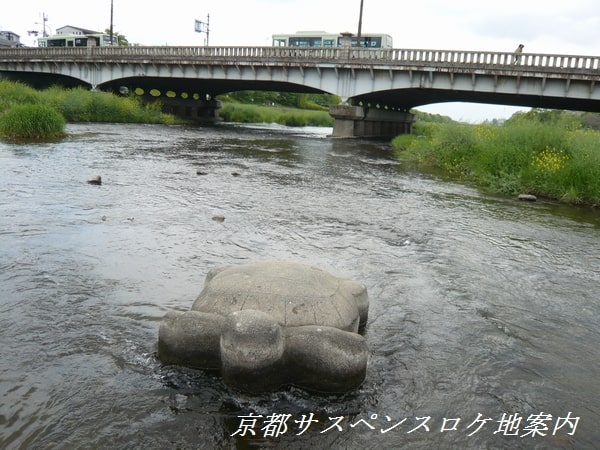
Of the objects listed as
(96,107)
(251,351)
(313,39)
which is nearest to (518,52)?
(96,107)

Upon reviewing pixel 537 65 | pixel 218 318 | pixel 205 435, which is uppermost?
pixel 537 65

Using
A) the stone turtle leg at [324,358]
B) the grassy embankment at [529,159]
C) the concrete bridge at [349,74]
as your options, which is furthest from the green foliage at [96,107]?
the stone turtle leg at [324,358]

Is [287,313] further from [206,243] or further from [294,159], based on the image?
[294,159]

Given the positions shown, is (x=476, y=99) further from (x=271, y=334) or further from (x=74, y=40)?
(x=74, y=40)

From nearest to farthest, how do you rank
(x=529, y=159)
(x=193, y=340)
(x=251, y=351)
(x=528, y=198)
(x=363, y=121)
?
1. (x=251, y=351)
2. (x=193, y=340)
3. (x=528, y=198)
4. (x=529, y=159)
5. (x=363, y=121)

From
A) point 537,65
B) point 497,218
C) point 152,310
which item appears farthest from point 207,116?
point 152,310

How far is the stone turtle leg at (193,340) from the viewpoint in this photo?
4465 mm

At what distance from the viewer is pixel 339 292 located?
16.9ft

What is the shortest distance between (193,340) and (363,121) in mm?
39691

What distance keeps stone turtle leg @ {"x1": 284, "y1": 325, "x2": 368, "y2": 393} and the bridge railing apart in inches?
1211

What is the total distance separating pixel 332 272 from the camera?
7.41m

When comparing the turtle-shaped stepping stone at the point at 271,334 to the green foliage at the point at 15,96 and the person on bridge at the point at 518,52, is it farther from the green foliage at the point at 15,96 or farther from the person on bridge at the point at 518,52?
the person on bridge at the point at 518,52

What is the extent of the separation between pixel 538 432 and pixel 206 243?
5.86 metres

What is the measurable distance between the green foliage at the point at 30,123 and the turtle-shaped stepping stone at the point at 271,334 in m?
20.5
